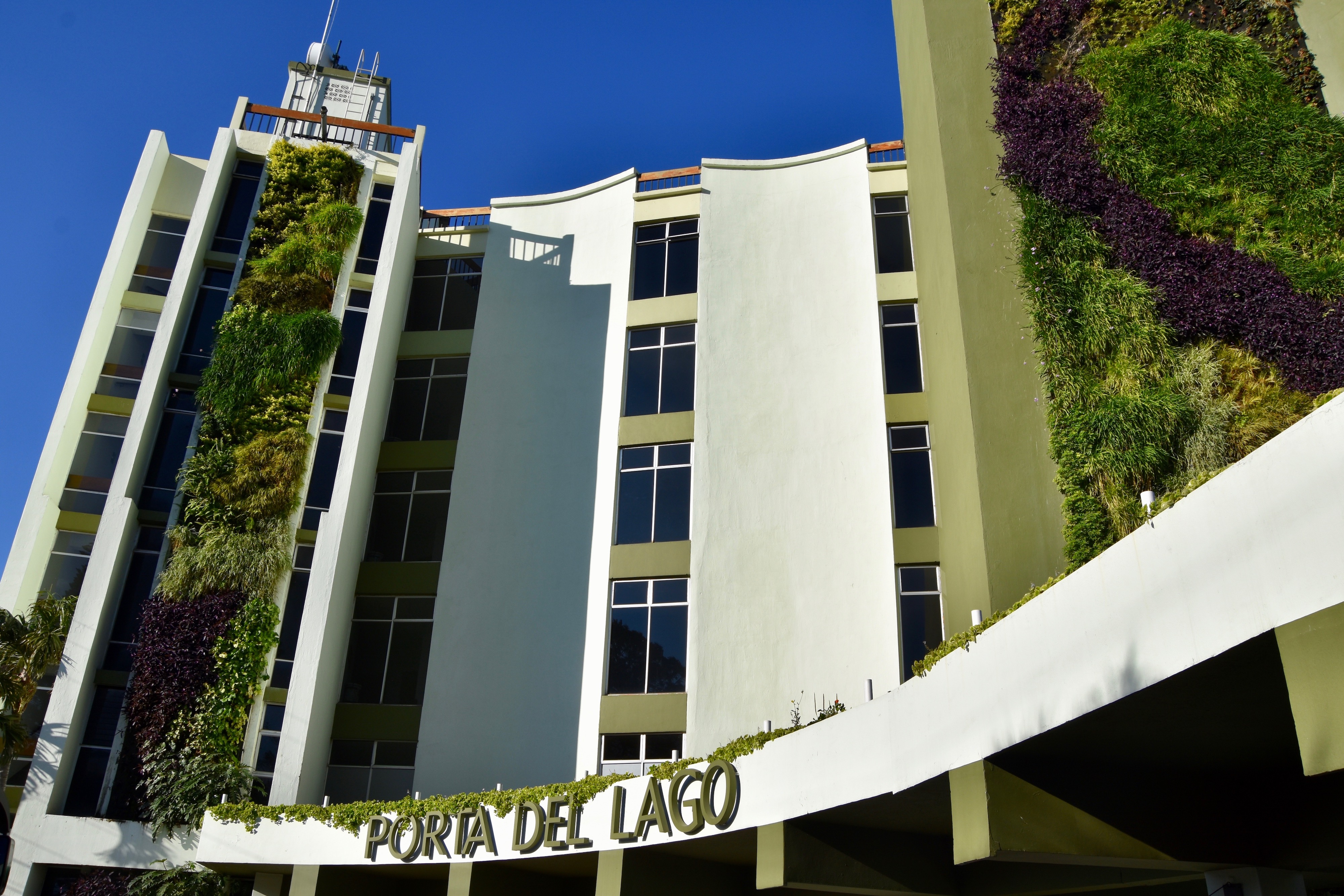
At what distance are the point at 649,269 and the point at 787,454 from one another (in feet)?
22.8

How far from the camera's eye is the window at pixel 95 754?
22.1m

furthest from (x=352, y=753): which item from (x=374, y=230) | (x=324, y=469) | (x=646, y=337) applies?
(x=374, y=230)

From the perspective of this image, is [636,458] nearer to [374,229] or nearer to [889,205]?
[889,205]

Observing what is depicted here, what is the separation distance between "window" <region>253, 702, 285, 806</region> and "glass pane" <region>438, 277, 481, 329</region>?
38.3 ft

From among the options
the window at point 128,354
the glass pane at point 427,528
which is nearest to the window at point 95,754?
the glass pane at point 427,528

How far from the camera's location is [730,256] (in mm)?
27906

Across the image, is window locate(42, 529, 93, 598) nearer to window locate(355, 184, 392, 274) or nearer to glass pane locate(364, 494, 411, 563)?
glass pane locate(364, 494, 411, 563)

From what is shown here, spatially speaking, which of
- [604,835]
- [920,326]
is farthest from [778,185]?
[604,835]

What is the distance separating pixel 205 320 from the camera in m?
27.7

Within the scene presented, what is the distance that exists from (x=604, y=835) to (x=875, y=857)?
4574 millimetres

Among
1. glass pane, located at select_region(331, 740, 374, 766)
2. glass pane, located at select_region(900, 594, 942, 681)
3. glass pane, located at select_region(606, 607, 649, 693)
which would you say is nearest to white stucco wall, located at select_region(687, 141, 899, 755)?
glass pane, located at select_region(900, 594, 942, 681)

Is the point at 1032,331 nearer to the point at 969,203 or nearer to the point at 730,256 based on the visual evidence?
the point at 969,203

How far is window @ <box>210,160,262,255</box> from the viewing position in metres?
28.6

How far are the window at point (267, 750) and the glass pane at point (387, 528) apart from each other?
4.66 metres
